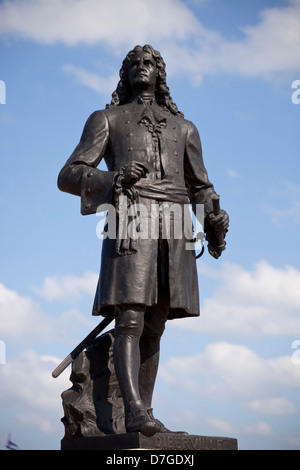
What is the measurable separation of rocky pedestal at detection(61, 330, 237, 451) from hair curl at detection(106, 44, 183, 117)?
8.37ft

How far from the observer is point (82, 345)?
8.58 m

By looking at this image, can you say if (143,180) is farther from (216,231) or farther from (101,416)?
(101,416)

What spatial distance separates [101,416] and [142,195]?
89.3 inches

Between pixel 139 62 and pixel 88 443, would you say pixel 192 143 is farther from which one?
pixel 88 443

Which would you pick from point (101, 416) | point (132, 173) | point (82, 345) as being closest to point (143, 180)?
point (132, 173)

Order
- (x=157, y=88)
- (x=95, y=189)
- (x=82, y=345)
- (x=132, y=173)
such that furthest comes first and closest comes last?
(x=157, y=88)
(x=82, y=345)
(x=95, y=189)
(x=132, y=173)

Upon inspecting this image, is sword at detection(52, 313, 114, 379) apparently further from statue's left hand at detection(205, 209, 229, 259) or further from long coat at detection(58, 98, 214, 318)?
statue's left hand at detection(205, 209, 229, 259)

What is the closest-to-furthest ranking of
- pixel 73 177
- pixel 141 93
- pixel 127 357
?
1. pixel 127 357
2. pixel 73 177
3. pixel 141 93

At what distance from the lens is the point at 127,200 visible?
314 inches

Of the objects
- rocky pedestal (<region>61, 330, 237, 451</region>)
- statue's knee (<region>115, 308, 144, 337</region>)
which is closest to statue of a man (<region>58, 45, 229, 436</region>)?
statue's knee (<region>115, 308, 144, 337</region>)

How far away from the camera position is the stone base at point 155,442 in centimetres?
715

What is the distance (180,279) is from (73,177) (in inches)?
59.3

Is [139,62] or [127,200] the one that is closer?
[127,200]
